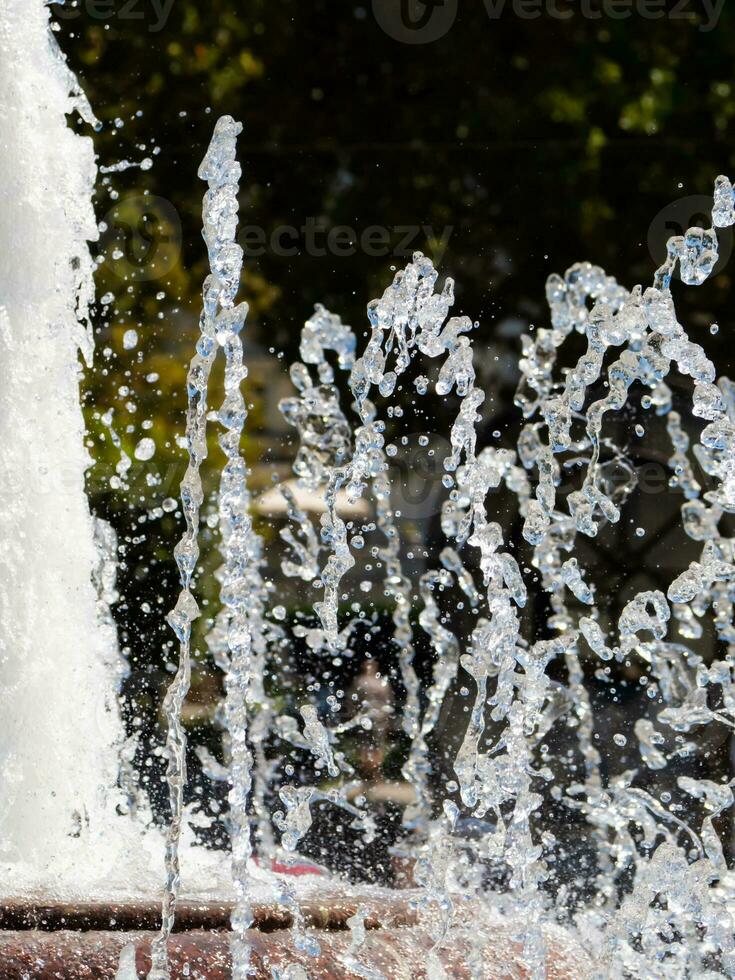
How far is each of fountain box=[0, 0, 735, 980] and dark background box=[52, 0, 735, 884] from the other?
1.00ft

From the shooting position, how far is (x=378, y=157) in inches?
261

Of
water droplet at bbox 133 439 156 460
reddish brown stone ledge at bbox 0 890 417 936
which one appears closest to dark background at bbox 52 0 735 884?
water droplet at bbox 133 439 156 460

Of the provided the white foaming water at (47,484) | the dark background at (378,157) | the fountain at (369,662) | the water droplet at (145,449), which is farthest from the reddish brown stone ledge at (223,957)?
the dark background at (378,157)

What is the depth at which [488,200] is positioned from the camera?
21.8 ft

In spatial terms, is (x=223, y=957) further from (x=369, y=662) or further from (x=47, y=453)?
(x=369, y=662)

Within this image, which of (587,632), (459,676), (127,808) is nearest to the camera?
(127,808)

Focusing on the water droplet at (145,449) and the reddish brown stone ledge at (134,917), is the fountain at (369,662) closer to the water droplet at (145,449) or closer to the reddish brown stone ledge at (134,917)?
the reddish brown stone ledge at (134,917)

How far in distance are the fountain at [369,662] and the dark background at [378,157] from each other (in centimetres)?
30

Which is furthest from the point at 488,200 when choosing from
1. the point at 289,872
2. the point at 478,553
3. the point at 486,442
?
the point at 289,872

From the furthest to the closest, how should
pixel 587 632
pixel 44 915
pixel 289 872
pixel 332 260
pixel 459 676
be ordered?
pixel 332 260 → pixel 459 676 → pixel 587 632 → pixel 289 872 → pixel 44 915

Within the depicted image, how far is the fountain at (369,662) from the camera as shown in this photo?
2.05 meters

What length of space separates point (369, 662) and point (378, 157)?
2.70 meters

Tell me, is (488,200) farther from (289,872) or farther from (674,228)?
(289,872)

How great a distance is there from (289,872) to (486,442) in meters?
4.01
